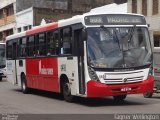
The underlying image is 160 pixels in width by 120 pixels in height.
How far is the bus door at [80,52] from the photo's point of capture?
52.8 ft

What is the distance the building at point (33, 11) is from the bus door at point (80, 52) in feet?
130

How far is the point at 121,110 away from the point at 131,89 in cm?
140

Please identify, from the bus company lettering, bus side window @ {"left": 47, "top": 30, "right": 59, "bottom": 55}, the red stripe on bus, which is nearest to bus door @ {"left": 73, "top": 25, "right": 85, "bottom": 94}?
bus side window @ {"left": 47, "top": 30, "right": 59, "bottom": 55}

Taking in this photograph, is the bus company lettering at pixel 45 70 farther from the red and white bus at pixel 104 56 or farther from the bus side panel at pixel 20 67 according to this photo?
the bus side panel at pixel 20 67

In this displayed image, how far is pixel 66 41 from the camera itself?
1755 centimetres

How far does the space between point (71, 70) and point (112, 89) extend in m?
2.05

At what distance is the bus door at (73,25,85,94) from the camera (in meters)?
16.1

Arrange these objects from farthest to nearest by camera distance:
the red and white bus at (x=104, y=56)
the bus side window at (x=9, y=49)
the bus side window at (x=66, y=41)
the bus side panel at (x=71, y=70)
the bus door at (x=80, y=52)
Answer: the bus side window at (x=9, y=49), the bus side window at (x=66, y=41), the bus side panel at (x=71, y=70), the bus door at (x=80, y=52), the red and white bus at (x=104, y=56)

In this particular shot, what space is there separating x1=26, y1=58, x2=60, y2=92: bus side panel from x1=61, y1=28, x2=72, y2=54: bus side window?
3.61 feet

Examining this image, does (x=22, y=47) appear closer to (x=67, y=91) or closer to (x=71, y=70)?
(x=67, y=91)

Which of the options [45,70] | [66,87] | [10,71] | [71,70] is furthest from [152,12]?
[71,70]

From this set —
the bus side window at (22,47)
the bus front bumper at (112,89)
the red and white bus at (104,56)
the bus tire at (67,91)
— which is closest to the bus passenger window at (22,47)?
the bus side window at (22,47)

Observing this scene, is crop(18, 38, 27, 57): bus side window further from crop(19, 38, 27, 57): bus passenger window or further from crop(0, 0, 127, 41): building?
crop(0, 0, 127, 41): building

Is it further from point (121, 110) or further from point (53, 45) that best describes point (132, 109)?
point (53, 45)
